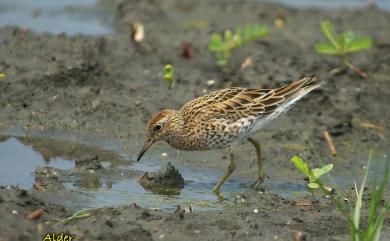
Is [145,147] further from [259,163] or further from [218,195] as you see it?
→ [259,163]

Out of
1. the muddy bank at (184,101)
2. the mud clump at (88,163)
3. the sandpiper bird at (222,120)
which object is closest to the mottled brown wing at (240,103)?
the sandpiper bird at (222,120)

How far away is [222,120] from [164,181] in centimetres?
105

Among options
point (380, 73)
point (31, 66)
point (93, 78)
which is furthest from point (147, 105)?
point (380, 73)

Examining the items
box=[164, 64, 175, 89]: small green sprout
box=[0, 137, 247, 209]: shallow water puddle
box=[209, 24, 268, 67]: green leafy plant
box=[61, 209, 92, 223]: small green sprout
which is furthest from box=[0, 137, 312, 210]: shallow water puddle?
box=[209, 24, 268, 67]: green leafy plant

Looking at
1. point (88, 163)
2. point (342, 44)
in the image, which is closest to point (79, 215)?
point (88, 163)

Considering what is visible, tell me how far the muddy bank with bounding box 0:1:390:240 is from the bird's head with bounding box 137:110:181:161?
0.50m

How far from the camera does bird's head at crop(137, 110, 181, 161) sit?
1035 cm

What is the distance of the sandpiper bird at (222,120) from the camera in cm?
1027

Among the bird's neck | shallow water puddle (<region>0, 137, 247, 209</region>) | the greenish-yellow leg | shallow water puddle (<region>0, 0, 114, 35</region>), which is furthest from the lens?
shallow water puddle (<region>0, 0, 114, 35</region>)

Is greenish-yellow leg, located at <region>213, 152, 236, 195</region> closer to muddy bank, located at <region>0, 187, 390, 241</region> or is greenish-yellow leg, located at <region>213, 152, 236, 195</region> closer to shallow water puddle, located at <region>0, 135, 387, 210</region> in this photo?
shallow water puddle, located at <region>0, 135, 387, 210</region>

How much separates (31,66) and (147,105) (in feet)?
6.44

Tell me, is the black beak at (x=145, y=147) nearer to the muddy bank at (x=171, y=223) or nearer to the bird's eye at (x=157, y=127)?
the bird's eye at (x=157, y=127)

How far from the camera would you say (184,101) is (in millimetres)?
12352

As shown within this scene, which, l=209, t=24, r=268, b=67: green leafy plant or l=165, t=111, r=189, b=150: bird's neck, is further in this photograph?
l=209, t=24, r=268, b=67: green leafy plant
